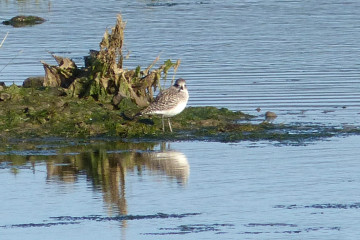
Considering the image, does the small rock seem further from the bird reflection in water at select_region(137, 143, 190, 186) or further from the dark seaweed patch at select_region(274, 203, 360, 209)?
the dark seaweed patch at select_region(274, 203, 360, 209)

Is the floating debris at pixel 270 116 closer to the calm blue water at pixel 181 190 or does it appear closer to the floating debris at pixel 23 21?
the calm blue water at pixel 181 190

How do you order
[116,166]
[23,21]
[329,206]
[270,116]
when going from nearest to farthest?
[329,206], [116,166], [270,116], [23,21]

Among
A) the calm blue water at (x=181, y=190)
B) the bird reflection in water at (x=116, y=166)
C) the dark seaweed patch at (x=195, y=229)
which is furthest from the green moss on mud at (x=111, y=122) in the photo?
the dark seaweed patch at (x=195, y=229)

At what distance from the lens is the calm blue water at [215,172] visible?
1066cm

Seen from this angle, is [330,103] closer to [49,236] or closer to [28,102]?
[28,102]

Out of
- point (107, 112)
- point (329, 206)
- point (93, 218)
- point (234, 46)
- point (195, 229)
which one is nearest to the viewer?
point (195, 229)

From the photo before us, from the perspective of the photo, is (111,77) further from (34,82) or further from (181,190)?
(181,190)

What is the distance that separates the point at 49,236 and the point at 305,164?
14.2 ft

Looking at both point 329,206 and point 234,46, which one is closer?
point 329,206

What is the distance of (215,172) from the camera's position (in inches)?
519

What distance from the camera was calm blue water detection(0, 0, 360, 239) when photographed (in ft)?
35.0

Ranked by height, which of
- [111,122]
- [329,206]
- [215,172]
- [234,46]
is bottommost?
[329,206]

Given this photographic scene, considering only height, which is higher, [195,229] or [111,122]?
[111,122]

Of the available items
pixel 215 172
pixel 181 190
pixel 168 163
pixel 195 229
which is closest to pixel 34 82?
pixel 168 163
